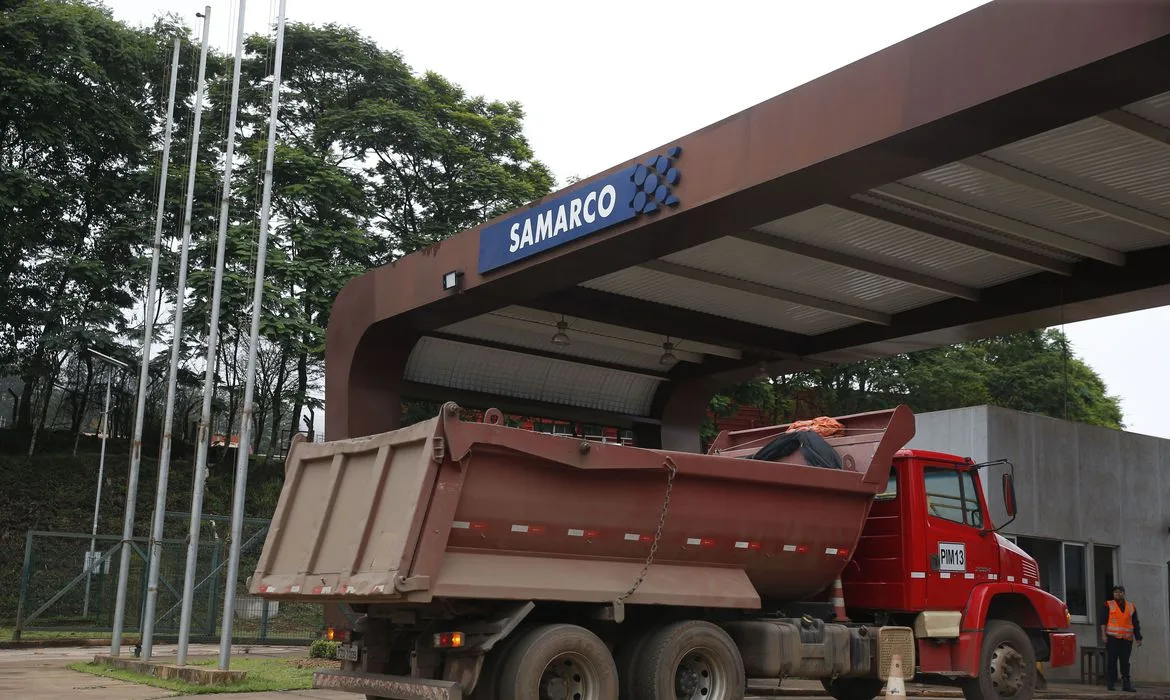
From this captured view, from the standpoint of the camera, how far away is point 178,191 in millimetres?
33562

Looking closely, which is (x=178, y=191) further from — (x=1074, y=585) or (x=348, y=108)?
(x=1074, y=585)

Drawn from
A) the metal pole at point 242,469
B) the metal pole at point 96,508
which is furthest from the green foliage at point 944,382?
the metal pole at point 242,469

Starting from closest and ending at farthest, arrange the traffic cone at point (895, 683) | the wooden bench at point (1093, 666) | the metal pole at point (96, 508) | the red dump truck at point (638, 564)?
the red dump truck at point (638, 564) < the traffic cone at point (895, 683) < the wooden bench at point (1093, 666) < the metal pole at point (96, 508)

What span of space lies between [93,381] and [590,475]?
1435 inches

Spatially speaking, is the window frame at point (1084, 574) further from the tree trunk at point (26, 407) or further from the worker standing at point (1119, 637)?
the tree trunk at point (26, 407)

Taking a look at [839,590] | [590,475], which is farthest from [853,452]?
[590,475]

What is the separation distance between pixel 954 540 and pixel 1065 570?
960cm

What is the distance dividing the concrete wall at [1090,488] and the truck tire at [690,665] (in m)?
10.1

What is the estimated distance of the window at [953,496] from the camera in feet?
41.2

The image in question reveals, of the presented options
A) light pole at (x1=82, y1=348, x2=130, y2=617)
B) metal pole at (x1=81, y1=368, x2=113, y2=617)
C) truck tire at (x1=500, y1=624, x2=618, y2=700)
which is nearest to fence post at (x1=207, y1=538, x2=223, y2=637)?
metal pole at (x1=81, y1=368, x2=113, y2=617)

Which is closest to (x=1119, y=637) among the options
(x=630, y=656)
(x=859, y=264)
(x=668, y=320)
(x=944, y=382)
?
(x=859, y=264)

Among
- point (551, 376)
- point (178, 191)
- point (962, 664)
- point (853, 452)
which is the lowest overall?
point (962, 664)

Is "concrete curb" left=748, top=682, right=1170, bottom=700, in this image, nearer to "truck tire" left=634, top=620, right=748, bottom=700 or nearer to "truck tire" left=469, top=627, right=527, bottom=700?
"truck tire" left=634, top=620, right=748, bottom=700

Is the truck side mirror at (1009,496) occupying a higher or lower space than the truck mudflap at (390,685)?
higher
